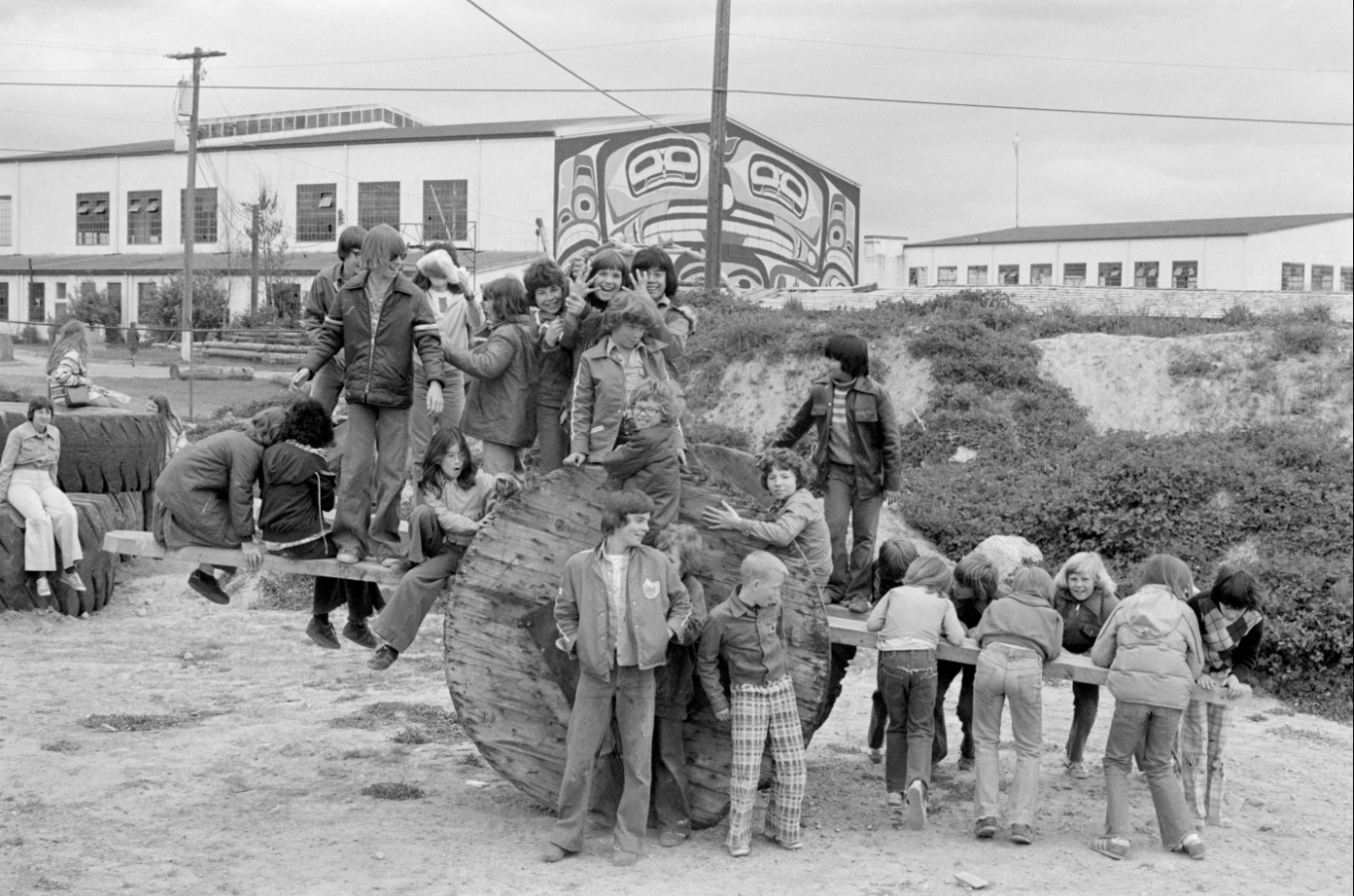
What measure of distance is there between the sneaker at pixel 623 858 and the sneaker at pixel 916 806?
4.75 ft

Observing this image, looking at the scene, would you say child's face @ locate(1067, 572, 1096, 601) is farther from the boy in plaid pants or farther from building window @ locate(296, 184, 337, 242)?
building window @ locate(296, 184, 337, 242)

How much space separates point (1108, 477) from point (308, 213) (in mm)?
38235

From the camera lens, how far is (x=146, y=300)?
1816 inches

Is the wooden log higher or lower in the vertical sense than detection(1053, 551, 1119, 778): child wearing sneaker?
higher

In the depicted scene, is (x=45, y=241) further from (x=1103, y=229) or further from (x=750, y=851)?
(x=750, y=851)

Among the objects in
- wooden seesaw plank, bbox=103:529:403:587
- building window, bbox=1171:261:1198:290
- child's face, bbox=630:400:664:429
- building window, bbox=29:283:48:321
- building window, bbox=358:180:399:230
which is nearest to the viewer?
Answer: child's face, bbox=630:400:664:429

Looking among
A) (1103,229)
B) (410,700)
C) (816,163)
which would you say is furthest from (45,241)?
(410,700)

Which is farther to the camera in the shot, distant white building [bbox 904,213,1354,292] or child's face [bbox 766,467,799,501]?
distant white building [bbox 904,213,1354,292]

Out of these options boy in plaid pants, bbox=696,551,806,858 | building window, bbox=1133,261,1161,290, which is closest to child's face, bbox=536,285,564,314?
boy in plaid pants, bbox=696,551,806,858

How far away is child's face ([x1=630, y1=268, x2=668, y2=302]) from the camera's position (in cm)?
735

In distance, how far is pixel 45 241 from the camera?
51.6 metres

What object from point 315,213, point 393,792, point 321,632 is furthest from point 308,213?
point 321,632

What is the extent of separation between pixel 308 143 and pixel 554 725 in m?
43.0

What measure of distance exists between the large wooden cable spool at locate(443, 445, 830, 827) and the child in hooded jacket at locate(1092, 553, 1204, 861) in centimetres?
144
